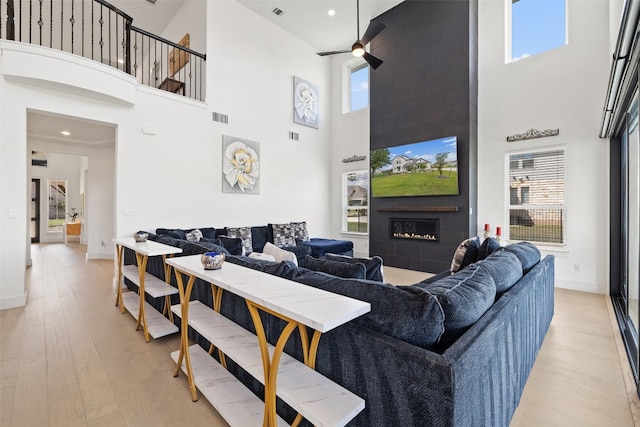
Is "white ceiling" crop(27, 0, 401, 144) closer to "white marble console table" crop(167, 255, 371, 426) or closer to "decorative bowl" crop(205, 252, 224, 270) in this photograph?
"decorative bowl" crop(205, 252, 224, 270)

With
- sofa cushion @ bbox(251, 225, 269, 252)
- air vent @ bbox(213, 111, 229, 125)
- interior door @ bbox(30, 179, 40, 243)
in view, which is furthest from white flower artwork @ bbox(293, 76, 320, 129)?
interior door @ bbox(30, 179, 40, 243)

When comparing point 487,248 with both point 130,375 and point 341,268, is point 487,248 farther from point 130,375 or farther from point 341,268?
point 130,375

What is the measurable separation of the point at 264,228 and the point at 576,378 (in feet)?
15.9

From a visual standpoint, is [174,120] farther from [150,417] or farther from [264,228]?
[150,417]

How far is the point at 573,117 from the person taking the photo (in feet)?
13.8

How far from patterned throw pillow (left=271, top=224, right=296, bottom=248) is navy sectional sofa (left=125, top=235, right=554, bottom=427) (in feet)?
13.2

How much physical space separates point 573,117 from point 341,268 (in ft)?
15.7

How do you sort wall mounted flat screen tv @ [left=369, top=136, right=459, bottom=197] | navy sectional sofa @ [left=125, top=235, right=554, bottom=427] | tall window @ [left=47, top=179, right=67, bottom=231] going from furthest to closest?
Result: tall window @ [left=47, top=179, right=67, bottom=231], wall mounted flat screen tv @ [left=369, top=136, right=459, bottom=197], navy sectional sofa @ [left=125, top=235, right=554, bottom=427]

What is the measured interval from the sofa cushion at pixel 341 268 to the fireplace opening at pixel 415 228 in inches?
160

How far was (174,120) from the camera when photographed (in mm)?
4754

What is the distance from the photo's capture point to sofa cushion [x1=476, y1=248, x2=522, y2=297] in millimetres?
1713

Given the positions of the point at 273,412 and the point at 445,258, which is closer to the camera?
the point at 273,412

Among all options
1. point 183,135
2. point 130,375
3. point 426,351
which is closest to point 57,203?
point 183,135

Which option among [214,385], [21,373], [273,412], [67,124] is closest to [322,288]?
[273,412]
